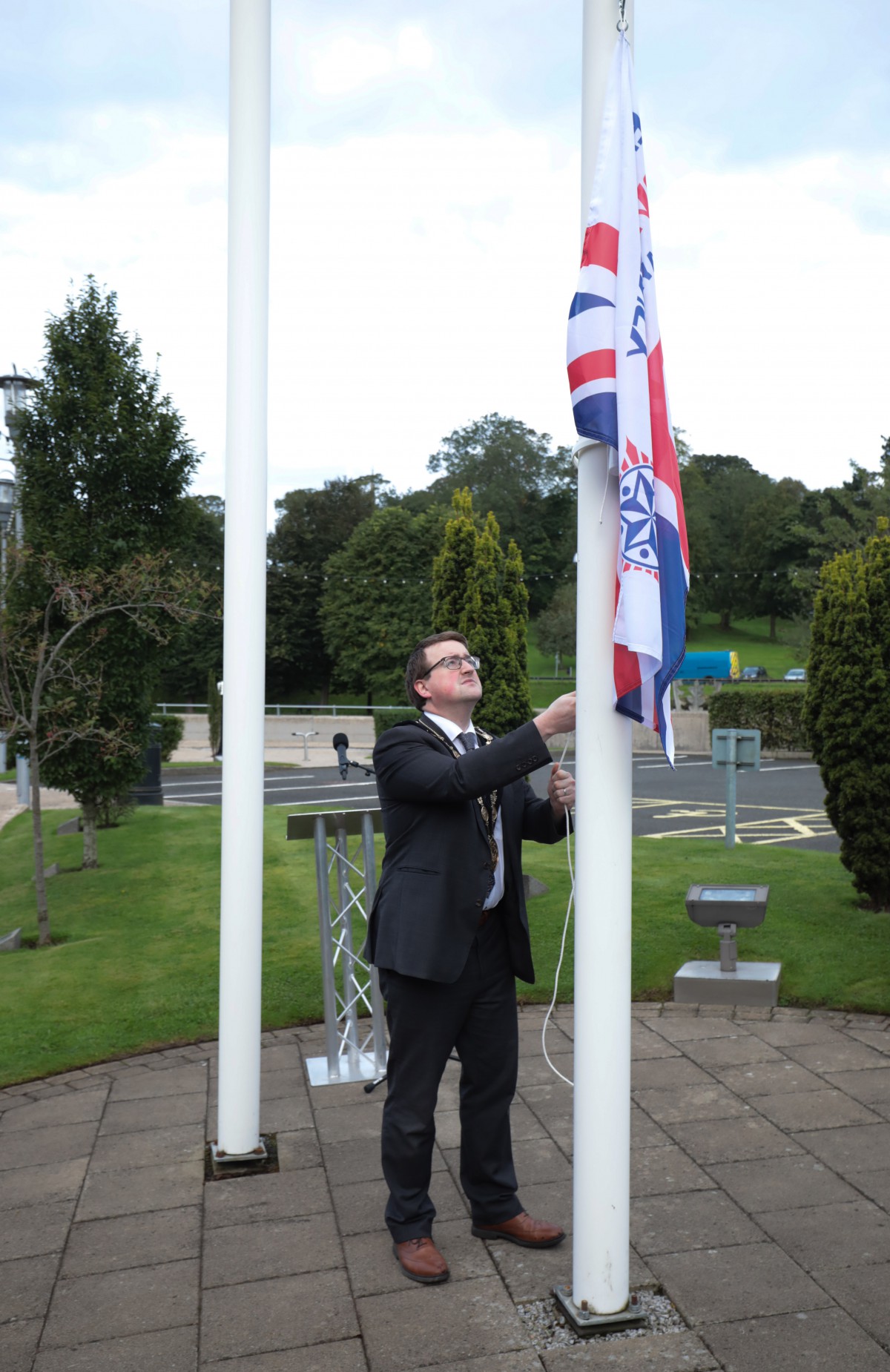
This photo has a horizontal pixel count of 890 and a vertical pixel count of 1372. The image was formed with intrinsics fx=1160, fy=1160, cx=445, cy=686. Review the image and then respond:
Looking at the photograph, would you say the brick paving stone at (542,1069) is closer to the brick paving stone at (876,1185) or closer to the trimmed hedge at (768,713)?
the brick paving stone at (876,1185)

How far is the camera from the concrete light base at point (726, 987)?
6.72 metres

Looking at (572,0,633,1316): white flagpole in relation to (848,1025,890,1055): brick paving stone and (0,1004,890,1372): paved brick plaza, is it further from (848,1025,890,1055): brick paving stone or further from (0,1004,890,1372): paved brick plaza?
(848,1025,890,1055): brick paving stone

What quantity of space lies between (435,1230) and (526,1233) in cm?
35

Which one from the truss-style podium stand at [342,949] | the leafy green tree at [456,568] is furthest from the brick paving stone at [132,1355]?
the leafy green tree at [456,568]

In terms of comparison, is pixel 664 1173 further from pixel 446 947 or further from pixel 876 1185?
pixel 446 947

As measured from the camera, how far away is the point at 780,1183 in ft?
14.1

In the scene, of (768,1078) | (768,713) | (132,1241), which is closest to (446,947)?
(132,1241)

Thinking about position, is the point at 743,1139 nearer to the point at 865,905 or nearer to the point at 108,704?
the point at 865,905

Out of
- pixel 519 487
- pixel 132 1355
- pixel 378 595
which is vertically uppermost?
pixel 519 487

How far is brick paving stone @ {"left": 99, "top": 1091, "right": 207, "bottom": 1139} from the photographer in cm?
511

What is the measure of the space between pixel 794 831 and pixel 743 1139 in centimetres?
1218

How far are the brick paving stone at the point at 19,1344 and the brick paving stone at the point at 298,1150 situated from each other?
1.30m

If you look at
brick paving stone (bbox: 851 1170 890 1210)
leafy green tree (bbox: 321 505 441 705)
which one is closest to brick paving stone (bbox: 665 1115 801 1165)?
brick paving stone (bbox: 851 1170 890 1210)

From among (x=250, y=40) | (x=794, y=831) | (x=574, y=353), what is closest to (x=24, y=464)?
(x=250, y=40)
